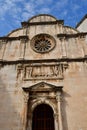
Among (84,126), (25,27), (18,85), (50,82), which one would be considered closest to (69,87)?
(50,82)

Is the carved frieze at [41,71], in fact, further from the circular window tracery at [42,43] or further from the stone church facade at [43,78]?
the circular window tracery at [42,43]

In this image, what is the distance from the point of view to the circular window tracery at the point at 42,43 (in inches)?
547

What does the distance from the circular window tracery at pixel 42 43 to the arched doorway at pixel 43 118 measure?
4511mm

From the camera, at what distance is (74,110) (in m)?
10.6

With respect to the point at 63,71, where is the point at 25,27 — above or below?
above

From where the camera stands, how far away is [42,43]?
47.0 feet

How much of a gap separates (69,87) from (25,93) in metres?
2.87

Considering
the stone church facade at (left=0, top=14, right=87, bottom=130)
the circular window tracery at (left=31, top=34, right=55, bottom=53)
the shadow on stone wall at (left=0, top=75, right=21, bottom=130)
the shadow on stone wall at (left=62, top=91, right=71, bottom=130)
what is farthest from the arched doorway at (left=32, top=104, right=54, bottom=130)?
the circular window tracery at (left=31, top=34, right=55, bottom=53)

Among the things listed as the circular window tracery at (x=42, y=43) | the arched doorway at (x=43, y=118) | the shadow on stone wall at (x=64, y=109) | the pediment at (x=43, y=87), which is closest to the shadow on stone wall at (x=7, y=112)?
the arched doorway at (x=43, y=118)

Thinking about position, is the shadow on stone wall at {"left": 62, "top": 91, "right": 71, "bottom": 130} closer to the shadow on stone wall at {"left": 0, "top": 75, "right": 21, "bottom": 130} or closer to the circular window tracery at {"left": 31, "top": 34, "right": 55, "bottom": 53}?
the shadow on stone wall at {"left": 0, "top": 75, "right": 21, "bottom": 130}

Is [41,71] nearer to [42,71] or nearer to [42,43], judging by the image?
[42,71]

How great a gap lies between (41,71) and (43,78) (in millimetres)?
634

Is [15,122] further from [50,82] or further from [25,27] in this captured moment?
[25,27]

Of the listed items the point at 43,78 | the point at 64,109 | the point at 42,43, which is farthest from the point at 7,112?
the point at 42,43
